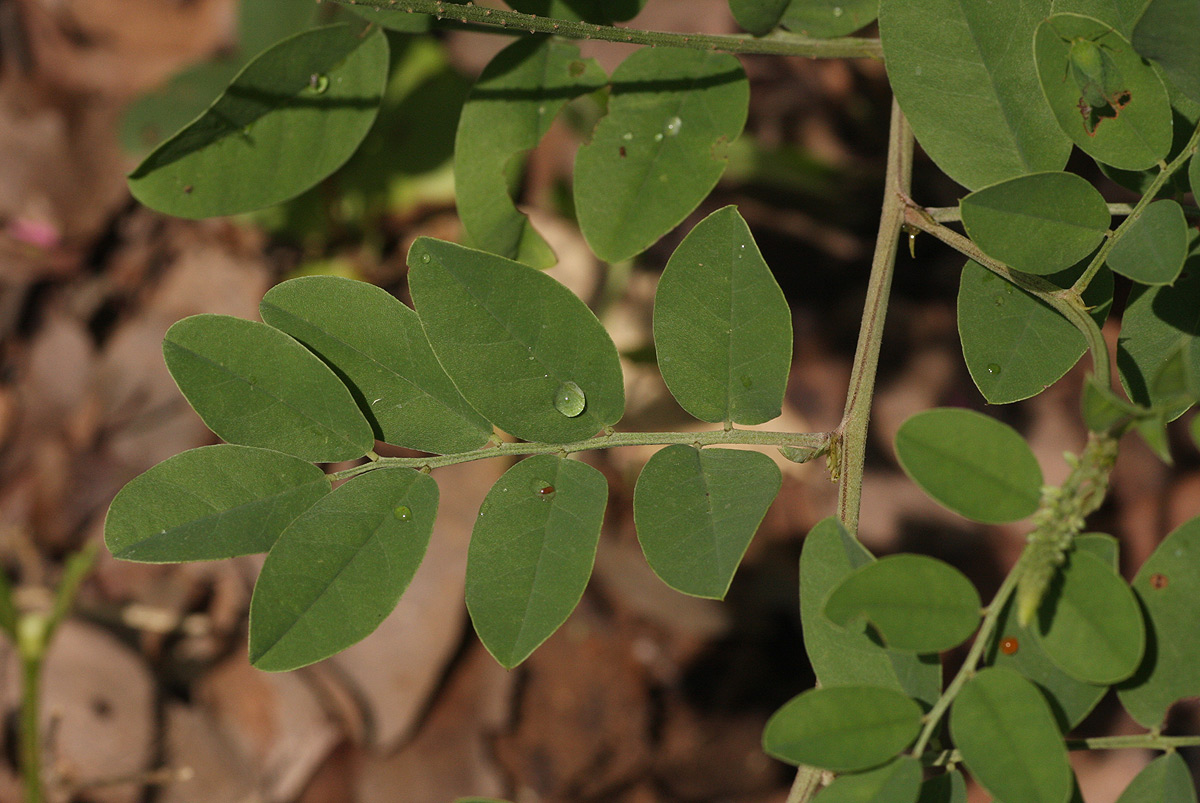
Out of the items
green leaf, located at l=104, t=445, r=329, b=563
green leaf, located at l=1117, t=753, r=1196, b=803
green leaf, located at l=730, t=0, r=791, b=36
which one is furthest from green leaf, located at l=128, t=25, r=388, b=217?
green leaf, located at l=1117, t=753, r=1196, b=803

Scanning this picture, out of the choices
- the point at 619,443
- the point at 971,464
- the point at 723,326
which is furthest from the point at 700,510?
the point at 971,464

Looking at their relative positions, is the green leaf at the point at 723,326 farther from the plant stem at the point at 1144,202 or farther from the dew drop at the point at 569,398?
the plant stem at the point at 1144,202

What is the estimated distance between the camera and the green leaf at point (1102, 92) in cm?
112

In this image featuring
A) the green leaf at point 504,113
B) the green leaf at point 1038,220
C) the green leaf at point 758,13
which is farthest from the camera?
the green leaf at point 504,113

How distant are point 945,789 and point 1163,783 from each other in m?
0.27

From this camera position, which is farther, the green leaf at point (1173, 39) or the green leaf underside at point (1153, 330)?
the green leaf underside at point (1153, 330)

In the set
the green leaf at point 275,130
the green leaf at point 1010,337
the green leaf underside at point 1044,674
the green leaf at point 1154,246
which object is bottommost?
the green leaf underside at point 1044,674

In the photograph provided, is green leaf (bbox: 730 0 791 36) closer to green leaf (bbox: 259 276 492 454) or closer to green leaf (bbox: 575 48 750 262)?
green leaf (bbox: 575 48 750 262)

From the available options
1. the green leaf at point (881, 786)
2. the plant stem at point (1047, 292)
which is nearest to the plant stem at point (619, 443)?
the plant stem at point (1047, 292)

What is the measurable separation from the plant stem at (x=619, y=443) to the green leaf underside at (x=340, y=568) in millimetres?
18

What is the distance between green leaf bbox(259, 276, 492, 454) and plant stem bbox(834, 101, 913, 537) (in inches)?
20.0

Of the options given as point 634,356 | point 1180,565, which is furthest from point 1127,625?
point 634,356

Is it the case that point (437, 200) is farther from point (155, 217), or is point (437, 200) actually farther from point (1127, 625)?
point (1127, 625)

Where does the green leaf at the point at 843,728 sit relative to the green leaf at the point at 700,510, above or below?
below
